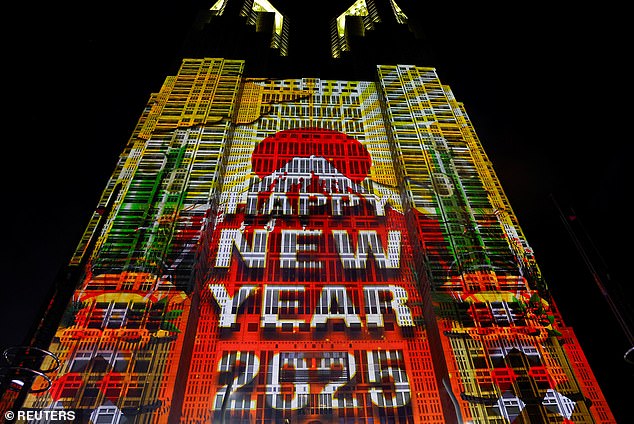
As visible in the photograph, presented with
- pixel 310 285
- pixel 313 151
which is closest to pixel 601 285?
pixel 310 285

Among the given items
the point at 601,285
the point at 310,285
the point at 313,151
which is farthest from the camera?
the point at 313,151

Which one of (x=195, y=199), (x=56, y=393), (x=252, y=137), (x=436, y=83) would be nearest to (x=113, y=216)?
(x=195, y=199)

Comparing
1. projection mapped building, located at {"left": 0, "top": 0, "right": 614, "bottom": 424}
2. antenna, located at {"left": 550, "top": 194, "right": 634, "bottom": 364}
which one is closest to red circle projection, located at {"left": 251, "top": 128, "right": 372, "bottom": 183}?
projection mapped building, located at {"left": 0, "top": 0, "right": 614, "bottom": 424}

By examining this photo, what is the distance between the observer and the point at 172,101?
101 ft

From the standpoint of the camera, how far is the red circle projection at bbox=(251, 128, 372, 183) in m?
28.7

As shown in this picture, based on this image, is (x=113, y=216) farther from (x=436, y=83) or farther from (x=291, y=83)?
(x=436, y=83)

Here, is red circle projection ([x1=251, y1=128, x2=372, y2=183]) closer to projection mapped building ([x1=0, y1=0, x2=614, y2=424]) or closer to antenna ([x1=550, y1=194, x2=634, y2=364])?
projection mapped building ([x1=0, y1=0, x2=614, y2=424])

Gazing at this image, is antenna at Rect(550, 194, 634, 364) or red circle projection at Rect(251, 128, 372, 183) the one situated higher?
red circle projection at Rect(251, 128, 372, 183)

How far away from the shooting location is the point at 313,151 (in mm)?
29875

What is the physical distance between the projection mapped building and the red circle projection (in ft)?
0.41

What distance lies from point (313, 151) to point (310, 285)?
11221 mm

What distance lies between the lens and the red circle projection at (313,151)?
28734 mm

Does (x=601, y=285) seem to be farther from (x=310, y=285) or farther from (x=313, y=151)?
(x=313, y=151)

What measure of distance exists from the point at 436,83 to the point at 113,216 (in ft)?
86.8
